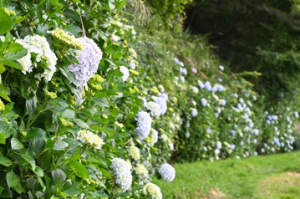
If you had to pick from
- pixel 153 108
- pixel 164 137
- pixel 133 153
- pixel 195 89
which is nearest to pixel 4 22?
pixel 133 153

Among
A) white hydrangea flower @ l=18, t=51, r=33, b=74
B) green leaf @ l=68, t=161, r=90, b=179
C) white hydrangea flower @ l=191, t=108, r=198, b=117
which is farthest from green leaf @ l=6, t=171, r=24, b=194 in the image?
white hydrangea flower @ l=191, t=108, r=198, b=117

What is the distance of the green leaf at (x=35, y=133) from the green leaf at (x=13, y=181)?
0.15 m

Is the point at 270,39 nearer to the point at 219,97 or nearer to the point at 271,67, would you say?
the point at 271,67

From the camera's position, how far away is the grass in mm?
4586

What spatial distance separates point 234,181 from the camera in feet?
18.0

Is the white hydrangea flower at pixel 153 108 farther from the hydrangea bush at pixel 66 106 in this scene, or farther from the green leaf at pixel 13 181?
the green leaf at pixel 13 181

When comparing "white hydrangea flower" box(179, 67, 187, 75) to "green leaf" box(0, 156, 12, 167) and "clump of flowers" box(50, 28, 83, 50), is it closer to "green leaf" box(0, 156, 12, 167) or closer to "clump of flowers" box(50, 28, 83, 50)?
"clump of flowers" box(50, 28, 83, 50)

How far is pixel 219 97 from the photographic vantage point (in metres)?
7.55

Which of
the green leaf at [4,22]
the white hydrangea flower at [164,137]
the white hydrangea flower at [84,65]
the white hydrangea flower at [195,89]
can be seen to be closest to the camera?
the green leaf at [4,22]

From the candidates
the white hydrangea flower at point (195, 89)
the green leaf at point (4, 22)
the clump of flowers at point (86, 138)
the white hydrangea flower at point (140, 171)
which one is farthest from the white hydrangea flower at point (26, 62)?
the white hydrangea flower at point (195, 89)

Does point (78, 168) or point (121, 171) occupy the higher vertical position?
point (78, 168)

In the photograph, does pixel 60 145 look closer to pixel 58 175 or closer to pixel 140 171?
pixel 58 175

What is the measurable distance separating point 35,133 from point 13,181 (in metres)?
0.19

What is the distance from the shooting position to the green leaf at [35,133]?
1647 mm
